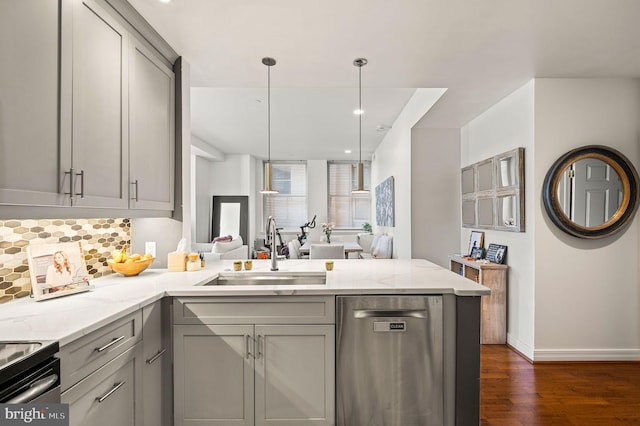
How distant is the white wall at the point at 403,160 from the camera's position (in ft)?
13.1

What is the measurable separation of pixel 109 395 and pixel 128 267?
96 centimetres

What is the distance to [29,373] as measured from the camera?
103cm

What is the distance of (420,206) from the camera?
4582 mm

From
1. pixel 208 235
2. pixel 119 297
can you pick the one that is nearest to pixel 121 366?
pixel 119 297

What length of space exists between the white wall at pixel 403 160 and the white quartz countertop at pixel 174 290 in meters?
2.00

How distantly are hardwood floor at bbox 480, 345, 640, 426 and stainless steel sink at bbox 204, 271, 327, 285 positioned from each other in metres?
1.40

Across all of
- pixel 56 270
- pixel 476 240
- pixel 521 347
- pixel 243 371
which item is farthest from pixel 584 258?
pixel 56 270

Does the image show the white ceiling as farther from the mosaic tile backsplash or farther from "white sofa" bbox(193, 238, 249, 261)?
"white sofa" bbox(193, 238, 249, 261)

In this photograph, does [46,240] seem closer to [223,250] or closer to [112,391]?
[112,391]

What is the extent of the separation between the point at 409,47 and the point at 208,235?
22.7 ft

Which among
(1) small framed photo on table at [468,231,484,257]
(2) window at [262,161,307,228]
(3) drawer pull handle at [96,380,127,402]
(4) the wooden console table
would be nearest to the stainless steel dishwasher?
(3) drawer pull handle at [96,380,127,402]

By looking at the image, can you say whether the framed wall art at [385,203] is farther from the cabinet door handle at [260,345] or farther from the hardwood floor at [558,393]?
the cabinet door handle at [260,345]

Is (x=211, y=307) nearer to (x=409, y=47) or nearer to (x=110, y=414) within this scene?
(x=110, y=414)

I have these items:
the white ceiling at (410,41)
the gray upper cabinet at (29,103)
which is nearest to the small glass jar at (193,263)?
the gray upper cabinet at (29,103)
